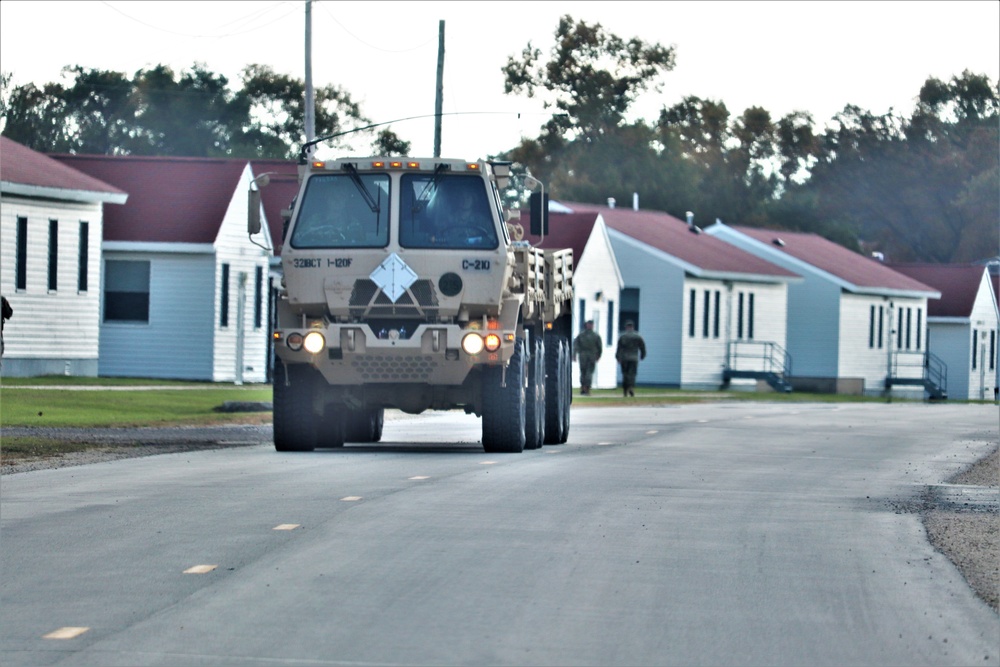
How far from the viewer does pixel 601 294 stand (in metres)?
53.2

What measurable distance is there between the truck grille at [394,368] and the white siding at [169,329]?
72.1 feet

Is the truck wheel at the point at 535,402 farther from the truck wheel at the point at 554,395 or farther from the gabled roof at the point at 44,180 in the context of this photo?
the gabled roof at the point at 44,180

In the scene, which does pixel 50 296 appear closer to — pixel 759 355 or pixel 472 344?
pixel 472 344

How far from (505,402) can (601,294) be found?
3336 cm

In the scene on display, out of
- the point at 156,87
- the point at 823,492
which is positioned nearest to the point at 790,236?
the point at 156,87

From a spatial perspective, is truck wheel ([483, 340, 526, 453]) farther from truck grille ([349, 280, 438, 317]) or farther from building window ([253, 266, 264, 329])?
building window ([253, 266, 264, 329])

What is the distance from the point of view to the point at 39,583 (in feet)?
32.6

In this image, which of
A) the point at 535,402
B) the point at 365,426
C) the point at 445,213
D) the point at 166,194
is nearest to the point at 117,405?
the point at 365,426

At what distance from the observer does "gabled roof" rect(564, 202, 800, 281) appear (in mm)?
56500

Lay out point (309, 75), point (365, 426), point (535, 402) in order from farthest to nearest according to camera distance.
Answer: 1. point (309, 75)
2. point (365, 426)
3. point (535, 402)

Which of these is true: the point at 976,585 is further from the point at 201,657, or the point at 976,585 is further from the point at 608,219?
the point at 608,219

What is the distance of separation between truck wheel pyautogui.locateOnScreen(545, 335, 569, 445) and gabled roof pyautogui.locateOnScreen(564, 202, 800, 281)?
29217mm

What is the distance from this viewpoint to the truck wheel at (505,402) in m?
20.0

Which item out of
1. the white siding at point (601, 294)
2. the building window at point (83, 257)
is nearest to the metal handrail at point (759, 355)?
the white siding at point (601, 294)
